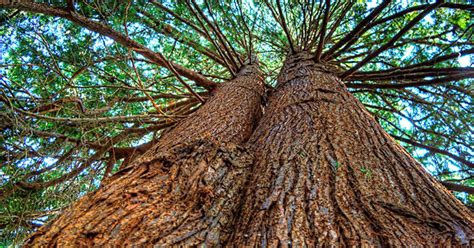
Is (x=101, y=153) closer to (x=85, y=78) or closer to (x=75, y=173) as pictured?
(x=75, y=173)

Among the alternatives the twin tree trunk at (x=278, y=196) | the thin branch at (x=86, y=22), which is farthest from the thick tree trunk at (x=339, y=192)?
the thin branch at (x=86, y=22)

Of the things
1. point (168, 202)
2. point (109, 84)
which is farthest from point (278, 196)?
point (109, 84)

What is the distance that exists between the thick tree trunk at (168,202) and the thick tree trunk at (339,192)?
0.32 feet

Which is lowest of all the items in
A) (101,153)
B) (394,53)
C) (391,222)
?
(391,222)

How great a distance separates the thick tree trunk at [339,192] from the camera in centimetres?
96

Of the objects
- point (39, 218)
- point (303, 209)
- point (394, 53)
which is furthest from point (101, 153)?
point (394, 53)

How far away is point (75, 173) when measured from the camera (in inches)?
96.4

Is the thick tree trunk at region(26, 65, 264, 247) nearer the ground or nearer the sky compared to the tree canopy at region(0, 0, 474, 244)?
nearer the ground

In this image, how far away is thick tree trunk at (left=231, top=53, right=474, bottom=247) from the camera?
3.16 feet

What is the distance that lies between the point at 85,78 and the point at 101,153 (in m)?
1.17

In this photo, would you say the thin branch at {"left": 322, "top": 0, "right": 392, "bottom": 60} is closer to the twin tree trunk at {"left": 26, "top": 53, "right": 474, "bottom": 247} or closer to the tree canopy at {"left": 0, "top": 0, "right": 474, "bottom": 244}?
the tree canopy at {"left": 0, "top": 0, "right": 474, "bottom": 244}

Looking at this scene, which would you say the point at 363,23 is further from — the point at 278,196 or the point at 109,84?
the point at 109,84

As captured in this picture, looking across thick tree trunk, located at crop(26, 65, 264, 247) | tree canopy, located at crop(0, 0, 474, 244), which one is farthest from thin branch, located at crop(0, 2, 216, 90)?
thick tree trunk, located at crop(26, 65, 264, 247)

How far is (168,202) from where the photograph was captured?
1155mm
